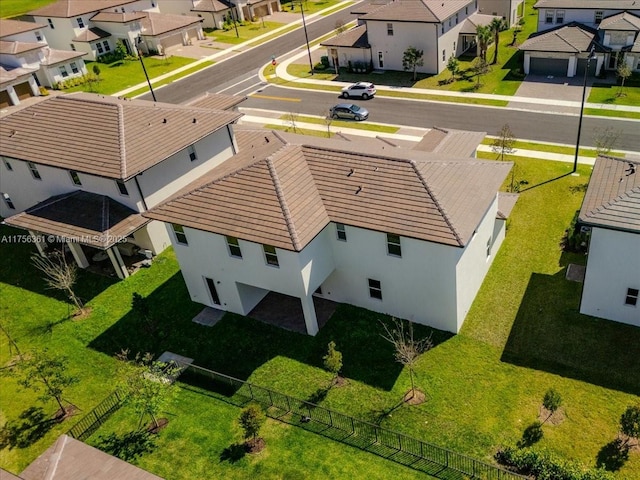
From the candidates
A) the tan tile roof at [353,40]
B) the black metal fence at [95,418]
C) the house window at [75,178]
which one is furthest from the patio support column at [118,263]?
the tan tile roof at [353,40]

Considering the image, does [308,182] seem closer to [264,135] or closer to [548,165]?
[264,135]

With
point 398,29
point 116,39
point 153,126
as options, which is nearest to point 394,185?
point 153,126

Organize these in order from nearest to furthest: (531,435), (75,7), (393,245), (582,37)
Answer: (531,435), (393,245), (582,37), (75,7)

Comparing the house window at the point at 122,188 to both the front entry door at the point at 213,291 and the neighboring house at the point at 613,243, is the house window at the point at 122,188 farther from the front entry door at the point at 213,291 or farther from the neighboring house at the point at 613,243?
the neighboring house at the point at 613,243

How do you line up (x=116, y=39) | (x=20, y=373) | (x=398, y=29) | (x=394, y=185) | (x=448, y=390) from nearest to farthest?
(x=448, y=390), (x=394, y=185), (x=20, y=373), (x=398, y=29), (x=116, y=39)

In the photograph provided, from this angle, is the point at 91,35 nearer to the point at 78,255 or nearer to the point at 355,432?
the point at 78,255

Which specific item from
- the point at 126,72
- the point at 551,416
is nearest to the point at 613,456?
the point at 551,416
